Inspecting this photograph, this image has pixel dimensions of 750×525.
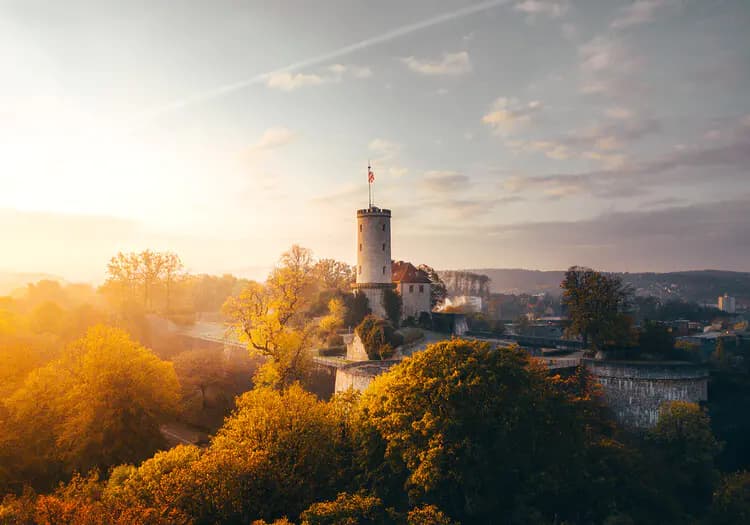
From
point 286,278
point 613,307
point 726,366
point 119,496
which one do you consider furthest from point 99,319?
point 726,366

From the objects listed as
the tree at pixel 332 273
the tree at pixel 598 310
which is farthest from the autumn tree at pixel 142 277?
the tree at pixel 598 310

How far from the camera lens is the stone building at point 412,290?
50656 mm

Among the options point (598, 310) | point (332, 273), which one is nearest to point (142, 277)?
point (332, 273)

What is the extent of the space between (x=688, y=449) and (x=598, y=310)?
10767 mm

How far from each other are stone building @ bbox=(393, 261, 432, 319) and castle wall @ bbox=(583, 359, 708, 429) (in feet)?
72.4

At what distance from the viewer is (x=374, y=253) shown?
49.1 m

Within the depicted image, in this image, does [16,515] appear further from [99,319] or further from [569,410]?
[99,319]

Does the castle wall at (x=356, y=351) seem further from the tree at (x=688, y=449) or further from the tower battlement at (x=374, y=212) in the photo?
the tree at (x=688, y=449)

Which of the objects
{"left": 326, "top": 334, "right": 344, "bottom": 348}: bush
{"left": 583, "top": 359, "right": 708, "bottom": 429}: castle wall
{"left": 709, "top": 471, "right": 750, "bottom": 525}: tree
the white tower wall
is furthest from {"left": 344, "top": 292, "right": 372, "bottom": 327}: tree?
{"left": 709, "top": 471, "right": 750, "bottom": 525}: tree

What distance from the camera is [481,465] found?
19.5 m

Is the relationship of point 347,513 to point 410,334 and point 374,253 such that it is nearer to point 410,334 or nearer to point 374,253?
point 410,334

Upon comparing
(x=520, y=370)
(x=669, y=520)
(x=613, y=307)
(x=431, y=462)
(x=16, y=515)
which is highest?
(x=613, y=307)

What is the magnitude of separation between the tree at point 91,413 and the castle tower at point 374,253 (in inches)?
901

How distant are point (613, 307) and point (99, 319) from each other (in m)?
43.1
